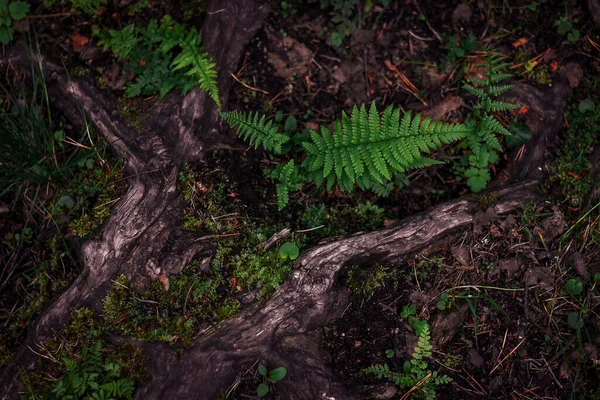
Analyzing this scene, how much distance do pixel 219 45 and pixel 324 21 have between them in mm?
1164

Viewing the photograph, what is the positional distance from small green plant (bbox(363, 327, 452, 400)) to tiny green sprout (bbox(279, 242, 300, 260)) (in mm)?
1088

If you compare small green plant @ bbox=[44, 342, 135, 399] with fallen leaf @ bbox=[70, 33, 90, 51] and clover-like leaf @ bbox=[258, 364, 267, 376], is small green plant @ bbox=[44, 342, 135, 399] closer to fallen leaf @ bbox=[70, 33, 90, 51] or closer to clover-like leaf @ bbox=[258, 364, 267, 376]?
clover-like leaf @ bbox=[258, 364, 267, 376]

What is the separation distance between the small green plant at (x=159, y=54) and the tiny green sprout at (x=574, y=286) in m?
3.68

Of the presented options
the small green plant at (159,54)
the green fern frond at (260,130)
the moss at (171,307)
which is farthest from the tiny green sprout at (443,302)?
the small green plant at (159,54)

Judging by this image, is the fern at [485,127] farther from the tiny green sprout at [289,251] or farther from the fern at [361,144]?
the tiny green sprout at [289,251]

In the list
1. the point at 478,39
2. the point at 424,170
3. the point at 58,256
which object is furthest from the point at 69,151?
the point at 478,39

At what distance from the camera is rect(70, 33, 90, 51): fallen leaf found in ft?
14.7

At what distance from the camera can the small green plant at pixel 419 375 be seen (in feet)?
11.4

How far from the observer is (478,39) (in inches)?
179

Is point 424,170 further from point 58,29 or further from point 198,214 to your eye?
point 58,29

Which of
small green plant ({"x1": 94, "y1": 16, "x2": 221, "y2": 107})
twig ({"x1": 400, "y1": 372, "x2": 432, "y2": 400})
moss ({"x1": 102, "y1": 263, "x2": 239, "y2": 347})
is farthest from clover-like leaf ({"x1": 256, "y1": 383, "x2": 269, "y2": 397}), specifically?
small green plant ({"x1": 94, "y1": 16, "x2": 221, "y2": 107})

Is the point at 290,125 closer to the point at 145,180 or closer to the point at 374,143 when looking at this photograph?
the point at 374,143

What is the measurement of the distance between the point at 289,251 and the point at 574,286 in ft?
8.15

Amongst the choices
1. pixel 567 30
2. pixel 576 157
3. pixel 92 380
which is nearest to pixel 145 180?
pixel 92 380
